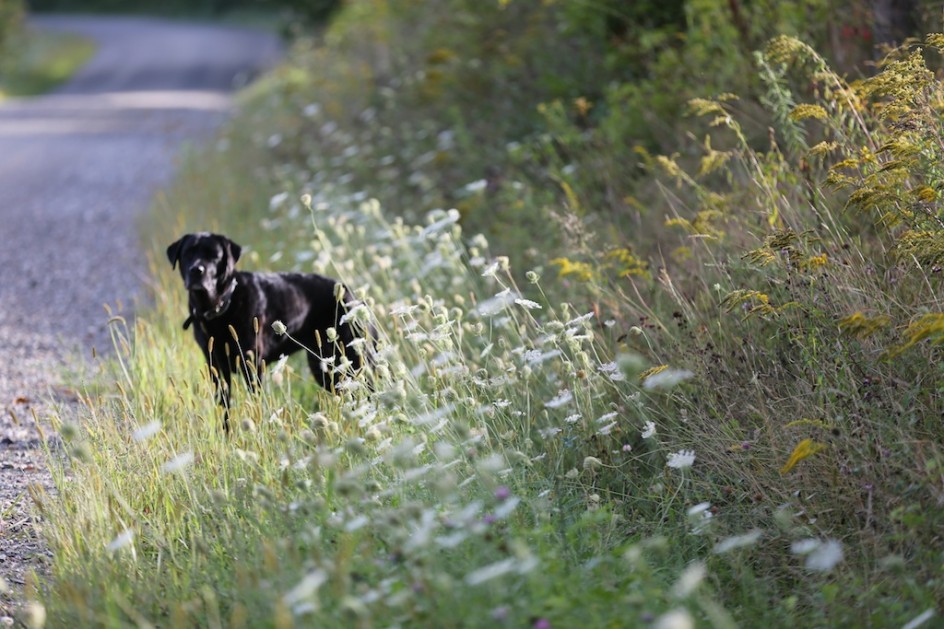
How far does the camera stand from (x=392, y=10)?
38.9ft

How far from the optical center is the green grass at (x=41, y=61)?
26.0 m

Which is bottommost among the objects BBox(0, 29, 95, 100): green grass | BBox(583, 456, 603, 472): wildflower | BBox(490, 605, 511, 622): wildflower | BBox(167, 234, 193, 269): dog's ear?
BBox(583, 456, 603, 472): wildflower

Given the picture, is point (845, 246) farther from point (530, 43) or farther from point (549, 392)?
point (530, 43)

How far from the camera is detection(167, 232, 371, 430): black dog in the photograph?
15.5 feet

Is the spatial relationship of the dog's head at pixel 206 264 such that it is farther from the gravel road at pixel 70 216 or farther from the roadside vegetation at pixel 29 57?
the roadside vegetation at pixel 29 57

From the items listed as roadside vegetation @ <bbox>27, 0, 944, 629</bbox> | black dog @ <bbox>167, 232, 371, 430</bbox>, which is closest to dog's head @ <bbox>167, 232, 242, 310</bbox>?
black dog @ <bbox>167, 232, 371, 430</bbox>

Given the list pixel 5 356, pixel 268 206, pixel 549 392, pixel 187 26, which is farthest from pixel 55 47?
pixel 549 392

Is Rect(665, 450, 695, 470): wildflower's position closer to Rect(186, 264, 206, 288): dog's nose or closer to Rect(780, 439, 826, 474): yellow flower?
Rect(780, 439, 826, 474): yellow flower

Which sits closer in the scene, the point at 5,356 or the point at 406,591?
the point at 406,591

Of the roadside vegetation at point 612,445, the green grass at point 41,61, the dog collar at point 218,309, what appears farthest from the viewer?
the green grass at point 41,61

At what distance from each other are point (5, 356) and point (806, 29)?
5.27m

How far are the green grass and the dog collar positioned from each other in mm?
21427

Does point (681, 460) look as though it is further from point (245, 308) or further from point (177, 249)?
point (177, 249)

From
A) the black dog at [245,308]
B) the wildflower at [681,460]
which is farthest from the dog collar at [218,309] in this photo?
the wildflower at [681,460]
